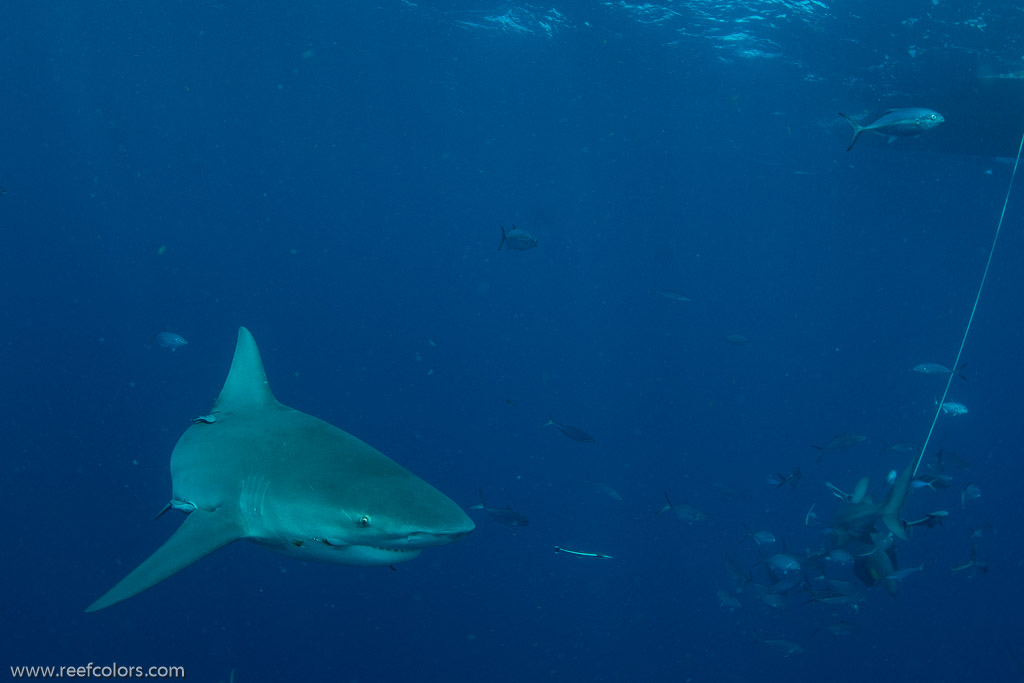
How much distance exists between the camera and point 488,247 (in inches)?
2267

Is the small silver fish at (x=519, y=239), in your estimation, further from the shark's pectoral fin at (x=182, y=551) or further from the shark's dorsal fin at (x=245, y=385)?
the shark's pectoral fin at (x=182, y=551)

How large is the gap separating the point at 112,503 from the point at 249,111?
A: 25641 mm

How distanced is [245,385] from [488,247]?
5374 centimetres

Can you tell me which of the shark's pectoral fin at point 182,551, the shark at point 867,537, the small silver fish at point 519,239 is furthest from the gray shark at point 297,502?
the shark at point 867,537

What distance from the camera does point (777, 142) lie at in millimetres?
27797

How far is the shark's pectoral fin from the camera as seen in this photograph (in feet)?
9.46

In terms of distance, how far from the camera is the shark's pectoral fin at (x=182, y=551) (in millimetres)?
2883

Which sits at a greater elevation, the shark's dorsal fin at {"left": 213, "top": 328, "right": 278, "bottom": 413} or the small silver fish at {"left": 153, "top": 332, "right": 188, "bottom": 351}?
the shark's dorsal fin at {"left": 213, "top": 328, "right": 278, "bottom": 413}

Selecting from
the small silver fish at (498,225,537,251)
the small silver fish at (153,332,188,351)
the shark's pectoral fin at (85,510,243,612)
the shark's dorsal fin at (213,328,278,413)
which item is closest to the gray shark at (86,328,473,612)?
the shark's pectoral fin at (85,510,243,612)

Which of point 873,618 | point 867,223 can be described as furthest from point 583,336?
point 873,618

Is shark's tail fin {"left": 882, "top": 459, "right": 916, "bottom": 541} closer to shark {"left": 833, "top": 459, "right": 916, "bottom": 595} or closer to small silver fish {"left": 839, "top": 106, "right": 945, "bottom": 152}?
shark {"left": 833, "top": 459, "right": 916, "bottom": 595}

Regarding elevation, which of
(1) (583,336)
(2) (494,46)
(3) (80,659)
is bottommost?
(1) (583,336)

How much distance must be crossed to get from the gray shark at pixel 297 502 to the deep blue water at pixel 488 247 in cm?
774

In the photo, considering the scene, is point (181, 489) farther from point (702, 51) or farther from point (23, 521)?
point (702, 51)
